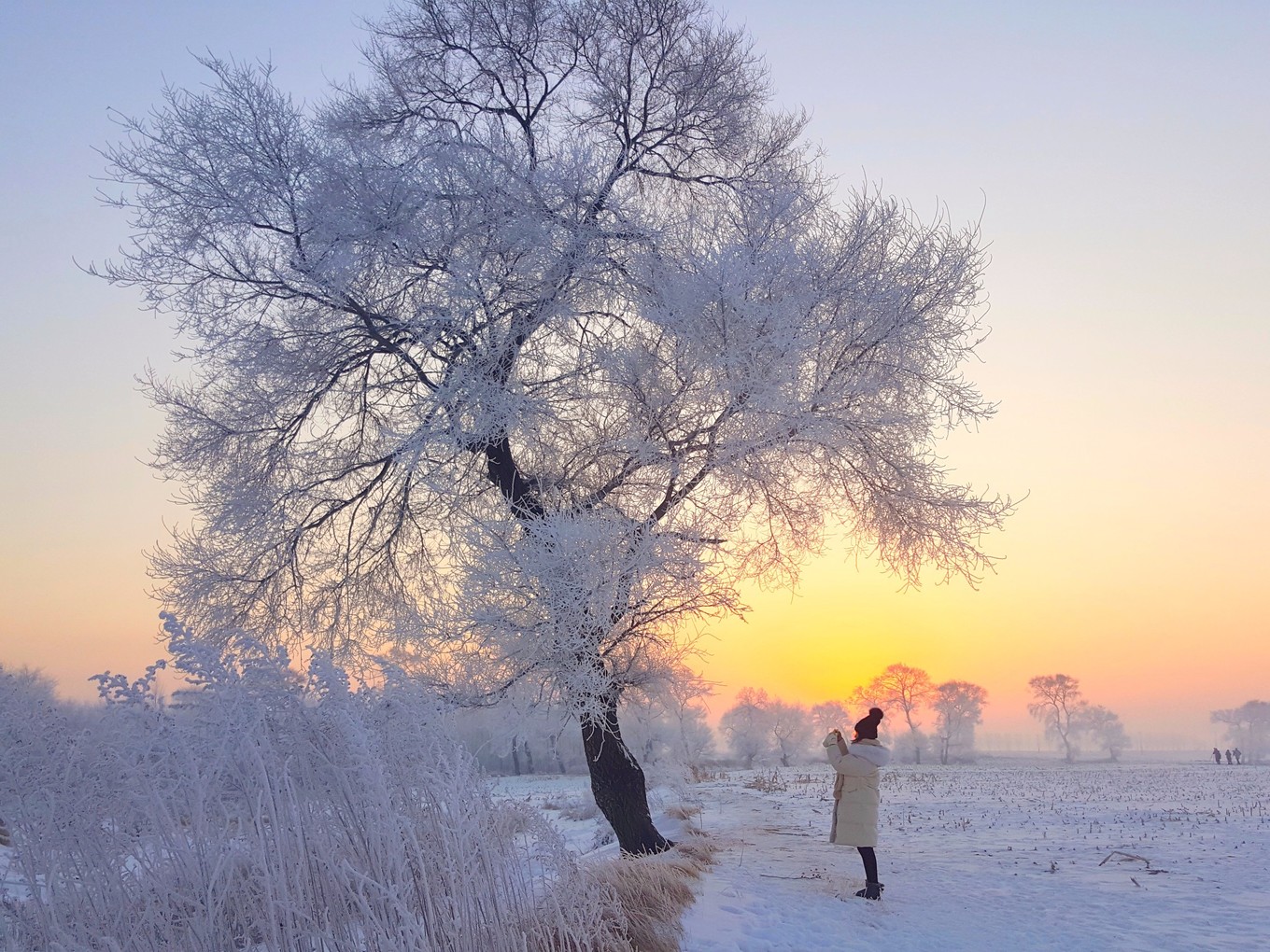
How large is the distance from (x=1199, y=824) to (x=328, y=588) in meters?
12.9

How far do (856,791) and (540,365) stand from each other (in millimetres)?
5690

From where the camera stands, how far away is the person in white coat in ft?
27.2

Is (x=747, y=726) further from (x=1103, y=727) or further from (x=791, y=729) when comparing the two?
(x=1103, y=727)

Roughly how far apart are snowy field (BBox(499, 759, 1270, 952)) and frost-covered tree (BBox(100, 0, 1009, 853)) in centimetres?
227

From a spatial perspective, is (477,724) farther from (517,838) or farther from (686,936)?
(517,838)


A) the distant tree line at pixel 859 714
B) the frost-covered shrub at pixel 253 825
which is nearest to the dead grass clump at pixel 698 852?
the frost-covered shrub at pixel 253 825

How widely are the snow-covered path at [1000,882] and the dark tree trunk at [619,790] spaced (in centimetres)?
93

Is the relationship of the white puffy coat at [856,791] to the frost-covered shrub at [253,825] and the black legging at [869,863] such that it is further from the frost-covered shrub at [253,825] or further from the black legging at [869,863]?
the frost-covered shrub at [253,825]

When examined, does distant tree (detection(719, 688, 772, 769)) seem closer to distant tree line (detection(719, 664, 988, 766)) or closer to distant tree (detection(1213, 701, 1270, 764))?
distant tree line (detection(719, 664, 988, 766))

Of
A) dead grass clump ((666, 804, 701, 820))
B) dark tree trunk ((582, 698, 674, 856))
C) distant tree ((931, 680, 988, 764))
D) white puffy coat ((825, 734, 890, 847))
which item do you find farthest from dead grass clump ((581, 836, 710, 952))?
distant tree ((931, 680, 988, 764))

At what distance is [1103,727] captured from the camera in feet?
326

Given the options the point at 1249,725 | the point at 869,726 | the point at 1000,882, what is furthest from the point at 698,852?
the point at 1249,725

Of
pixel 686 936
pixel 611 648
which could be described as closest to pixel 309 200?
pixel 611 648

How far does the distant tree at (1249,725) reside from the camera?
281 ft
